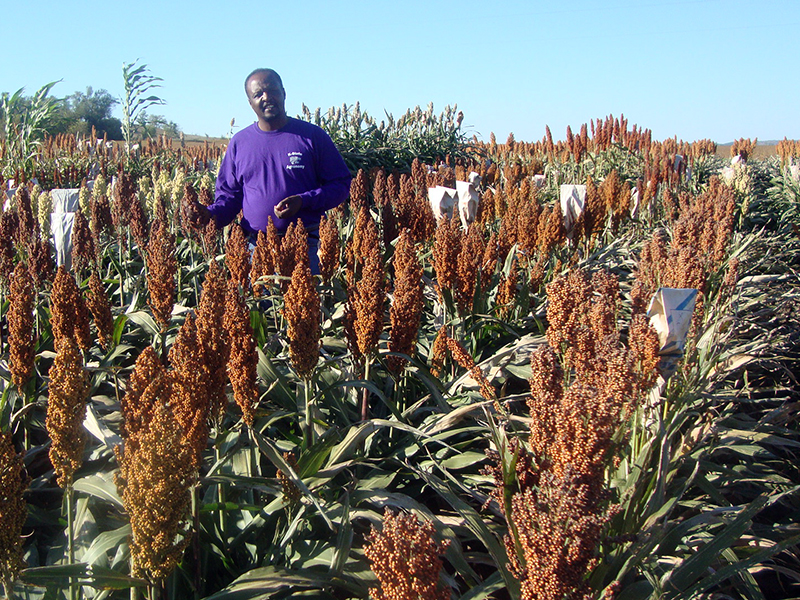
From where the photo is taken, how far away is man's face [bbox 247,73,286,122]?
4605 mm

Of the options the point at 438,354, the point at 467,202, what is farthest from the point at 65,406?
the point at 467,202

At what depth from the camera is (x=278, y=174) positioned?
4.70m

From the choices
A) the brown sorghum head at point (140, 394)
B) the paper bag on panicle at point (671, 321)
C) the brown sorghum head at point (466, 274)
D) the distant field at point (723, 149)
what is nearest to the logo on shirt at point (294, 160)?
the brown sorghum head at point (466, 274)

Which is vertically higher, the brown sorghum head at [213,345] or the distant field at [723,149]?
the distant field at [723,149]

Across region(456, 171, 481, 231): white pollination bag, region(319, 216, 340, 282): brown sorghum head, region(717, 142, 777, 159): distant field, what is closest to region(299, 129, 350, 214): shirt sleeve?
region(456, 171, 481, 231): white pollination bag

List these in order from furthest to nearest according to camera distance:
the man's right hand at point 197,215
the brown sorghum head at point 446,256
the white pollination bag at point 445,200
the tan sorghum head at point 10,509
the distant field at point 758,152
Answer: the distant field at point 758,152 < the white pollination bag at point 445,200 < the man's right hand at point 197,215 < the brown sorghum head at point 446,256 < the tan sorghum head at point 10,509

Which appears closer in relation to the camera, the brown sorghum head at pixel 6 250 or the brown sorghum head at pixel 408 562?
the brown sorghum head at pixel 408 562

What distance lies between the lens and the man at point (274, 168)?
4629 millimetres

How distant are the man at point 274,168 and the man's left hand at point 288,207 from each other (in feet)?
0.89

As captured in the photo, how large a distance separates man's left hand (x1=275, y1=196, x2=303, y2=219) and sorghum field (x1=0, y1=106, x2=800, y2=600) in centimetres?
52

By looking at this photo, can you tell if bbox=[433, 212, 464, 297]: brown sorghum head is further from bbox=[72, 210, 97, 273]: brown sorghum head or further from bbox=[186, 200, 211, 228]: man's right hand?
bbox=[72, 210, 97, 273]: brown sorghum head

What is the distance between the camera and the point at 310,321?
203cm

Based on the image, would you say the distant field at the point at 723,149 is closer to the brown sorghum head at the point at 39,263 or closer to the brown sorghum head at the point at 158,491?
the brown sorghum head at the point at 39,263

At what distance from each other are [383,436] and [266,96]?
302cm
